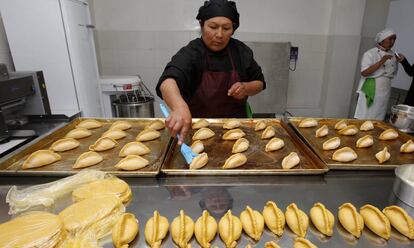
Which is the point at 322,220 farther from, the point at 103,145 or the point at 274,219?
the point at 103,145

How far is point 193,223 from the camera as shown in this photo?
2.64 ft

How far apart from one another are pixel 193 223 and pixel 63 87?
7.68ft

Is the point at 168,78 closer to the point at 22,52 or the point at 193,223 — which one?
the point at 193,223

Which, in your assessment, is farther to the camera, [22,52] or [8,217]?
[22,52]

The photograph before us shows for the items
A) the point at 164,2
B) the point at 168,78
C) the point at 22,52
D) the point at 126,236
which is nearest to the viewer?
the point at 126,236

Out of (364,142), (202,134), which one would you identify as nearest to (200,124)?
(202,134)

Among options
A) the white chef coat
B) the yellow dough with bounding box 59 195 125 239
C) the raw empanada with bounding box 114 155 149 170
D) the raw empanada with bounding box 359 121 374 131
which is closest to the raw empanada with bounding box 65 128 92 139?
the raw empanada with bounding box 114 155 149 170

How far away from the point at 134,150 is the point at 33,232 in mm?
618

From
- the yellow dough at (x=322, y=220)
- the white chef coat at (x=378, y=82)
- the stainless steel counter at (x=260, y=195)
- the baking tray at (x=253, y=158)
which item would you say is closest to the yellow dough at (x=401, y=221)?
the stainless steel counter at (x=260, y=195)

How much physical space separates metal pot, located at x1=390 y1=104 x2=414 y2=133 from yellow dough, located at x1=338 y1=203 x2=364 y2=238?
1127 millimetres

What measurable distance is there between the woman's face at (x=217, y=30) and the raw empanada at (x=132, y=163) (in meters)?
1.01

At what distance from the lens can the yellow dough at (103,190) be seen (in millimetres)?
906

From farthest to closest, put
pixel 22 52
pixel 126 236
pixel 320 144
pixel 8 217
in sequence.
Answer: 1. pixel 22 52
2. pixel 320 144
3. pixel 8 217
4. pixel 126 236

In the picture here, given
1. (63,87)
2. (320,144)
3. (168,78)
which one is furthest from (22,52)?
(320,144)
